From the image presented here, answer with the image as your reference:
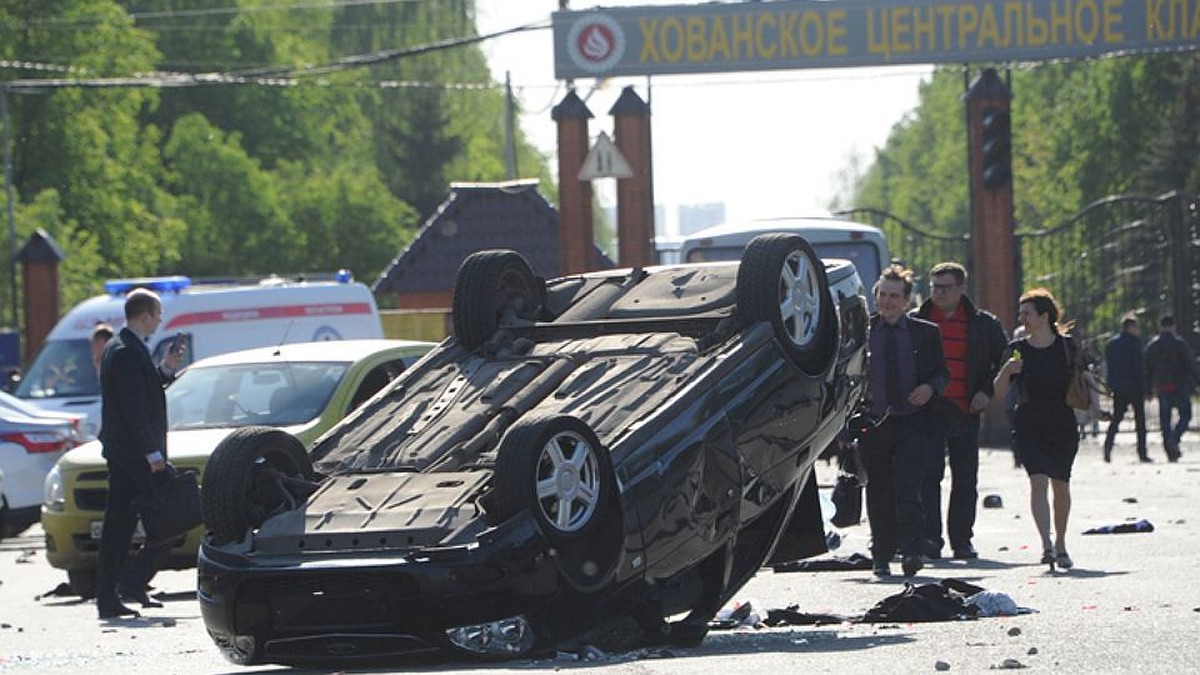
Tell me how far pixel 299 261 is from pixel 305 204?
1.83 meters

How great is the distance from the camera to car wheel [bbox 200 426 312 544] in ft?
34.3

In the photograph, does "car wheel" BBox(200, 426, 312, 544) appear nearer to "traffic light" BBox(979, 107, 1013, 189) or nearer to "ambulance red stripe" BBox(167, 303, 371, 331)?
"ambulance red stripe" BBox(167, 303, 371, 331)

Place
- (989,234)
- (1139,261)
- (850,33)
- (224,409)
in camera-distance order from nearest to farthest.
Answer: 1. (224,409)
2. (850,33)
3. (989,234)
4. (1139,261)

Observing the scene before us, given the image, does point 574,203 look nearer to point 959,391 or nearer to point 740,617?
point 959,391

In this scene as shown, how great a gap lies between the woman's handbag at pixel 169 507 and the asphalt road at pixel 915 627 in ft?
1.64

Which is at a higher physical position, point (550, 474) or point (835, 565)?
point (550, 474)

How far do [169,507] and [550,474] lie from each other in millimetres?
5125

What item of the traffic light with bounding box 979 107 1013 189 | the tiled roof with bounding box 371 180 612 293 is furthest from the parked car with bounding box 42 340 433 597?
the tiled roof with bounding box 371 180 612 293

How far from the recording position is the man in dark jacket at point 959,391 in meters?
15.5

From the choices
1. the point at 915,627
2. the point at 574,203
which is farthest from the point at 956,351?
the point at 574,203

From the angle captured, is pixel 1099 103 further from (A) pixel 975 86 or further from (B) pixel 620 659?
(B) pixel 620 659

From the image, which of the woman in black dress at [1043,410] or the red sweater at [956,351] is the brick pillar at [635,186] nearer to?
the red sweater at [956,351]

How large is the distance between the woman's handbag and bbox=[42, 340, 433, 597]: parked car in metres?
1.10

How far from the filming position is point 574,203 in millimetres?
35312
